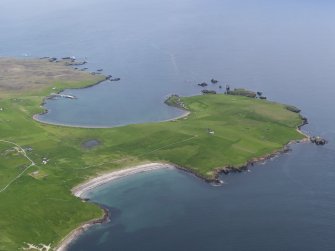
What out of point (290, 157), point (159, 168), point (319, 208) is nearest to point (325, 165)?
point (290, 157)

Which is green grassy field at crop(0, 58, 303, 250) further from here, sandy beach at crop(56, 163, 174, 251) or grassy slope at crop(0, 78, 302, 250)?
sandy beach at crop(56, 163, 174, 251)

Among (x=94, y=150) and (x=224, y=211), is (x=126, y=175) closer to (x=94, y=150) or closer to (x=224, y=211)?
(x=94, y=150)

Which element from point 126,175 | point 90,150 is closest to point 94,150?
point 90,150

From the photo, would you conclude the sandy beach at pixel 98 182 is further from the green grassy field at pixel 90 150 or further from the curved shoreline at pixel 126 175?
the green grassy field at pixel 90 150

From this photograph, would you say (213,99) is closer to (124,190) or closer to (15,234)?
(124,190)

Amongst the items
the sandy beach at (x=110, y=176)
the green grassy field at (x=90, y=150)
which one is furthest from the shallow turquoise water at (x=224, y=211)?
the green grassy field at (x=90, y=150)

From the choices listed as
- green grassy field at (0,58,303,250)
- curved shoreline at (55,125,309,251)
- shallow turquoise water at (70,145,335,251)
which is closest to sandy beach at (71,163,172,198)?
curved shoreline at (55,125,309,251)
